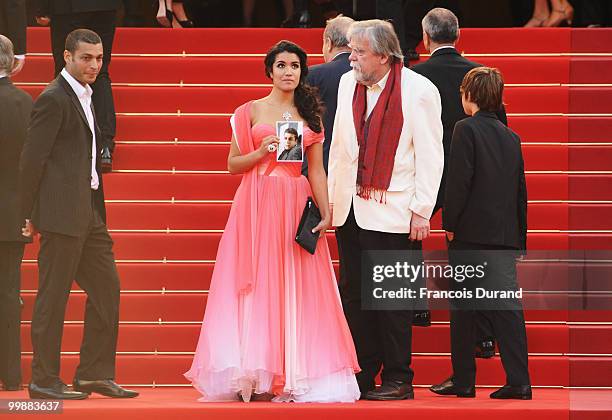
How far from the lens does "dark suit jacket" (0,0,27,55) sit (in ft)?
29.7

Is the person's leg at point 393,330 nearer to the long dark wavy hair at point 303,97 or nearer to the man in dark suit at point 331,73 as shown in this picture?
the long dark wavy hair at point 303,97

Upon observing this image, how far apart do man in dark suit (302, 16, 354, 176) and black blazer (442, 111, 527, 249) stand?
870 millimetres

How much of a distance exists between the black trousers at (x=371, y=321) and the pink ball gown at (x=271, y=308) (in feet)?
0.37

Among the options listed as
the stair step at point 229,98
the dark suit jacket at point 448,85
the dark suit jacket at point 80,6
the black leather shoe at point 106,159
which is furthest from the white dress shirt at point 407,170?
the stair step at point 229,98

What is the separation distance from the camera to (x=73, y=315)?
8.95 metres

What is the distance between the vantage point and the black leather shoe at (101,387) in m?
7.75

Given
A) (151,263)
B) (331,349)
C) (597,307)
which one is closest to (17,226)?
(151,263)

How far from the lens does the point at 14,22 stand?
358 inches

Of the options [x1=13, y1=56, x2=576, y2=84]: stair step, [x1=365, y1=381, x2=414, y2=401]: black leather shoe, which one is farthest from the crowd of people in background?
[x1=365, y1=381, x2=414, y2=401]: black leather shoe

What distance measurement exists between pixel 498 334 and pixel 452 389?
16.0 inches

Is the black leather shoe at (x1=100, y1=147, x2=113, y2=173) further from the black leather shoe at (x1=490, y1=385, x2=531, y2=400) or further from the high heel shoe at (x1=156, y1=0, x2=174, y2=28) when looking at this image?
the black leather shoe at (x1=490, y1=385, x2=531, y2=400)

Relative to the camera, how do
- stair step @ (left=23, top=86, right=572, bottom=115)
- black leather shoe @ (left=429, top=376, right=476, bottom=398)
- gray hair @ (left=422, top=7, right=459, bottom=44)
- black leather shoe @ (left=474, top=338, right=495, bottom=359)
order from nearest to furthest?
1. black leather shoe @ (left=429, top=376, right=476, bottom=398)
2. black leather shoe @ (left=474, top=338, right=495, bottom=359)
3. gray hair @ (left=422, top=7, right=459, bottom=44)
4. stair step @ (left=23, top=86, right=572, bottom=115)

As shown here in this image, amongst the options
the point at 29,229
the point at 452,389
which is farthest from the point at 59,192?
the point at 452,389

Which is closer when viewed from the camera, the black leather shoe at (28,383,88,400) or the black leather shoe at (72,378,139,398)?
the black leather shoe at (28,383,88,400)
